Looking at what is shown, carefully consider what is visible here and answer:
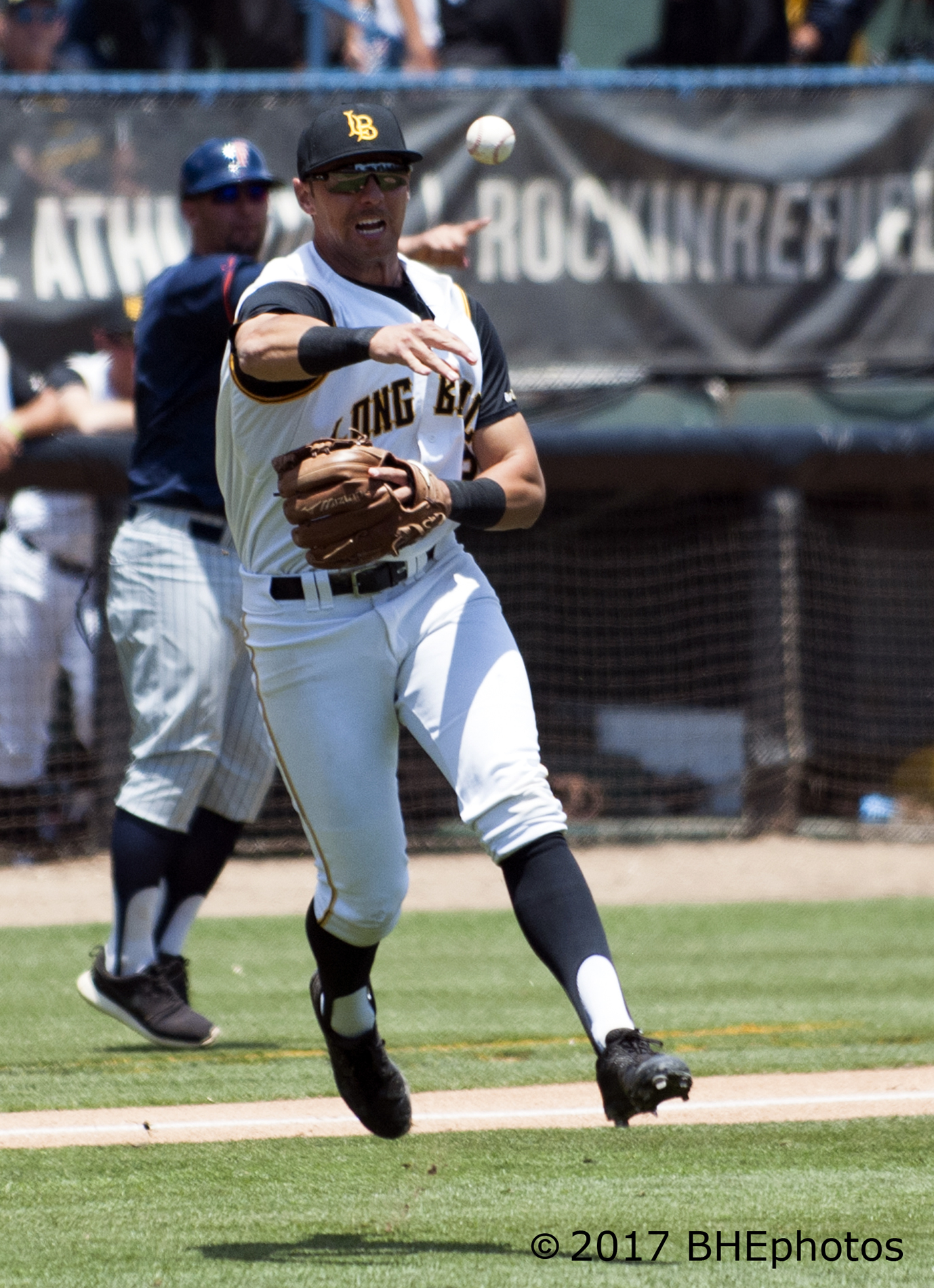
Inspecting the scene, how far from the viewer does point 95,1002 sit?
5000 millimetres

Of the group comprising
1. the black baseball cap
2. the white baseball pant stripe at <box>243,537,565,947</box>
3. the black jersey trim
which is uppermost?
the black baseball cap

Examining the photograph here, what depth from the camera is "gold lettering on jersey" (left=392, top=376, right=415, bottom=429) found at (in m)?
3.52

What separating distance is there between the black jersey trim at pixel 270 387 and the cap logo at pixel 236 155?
185 cm

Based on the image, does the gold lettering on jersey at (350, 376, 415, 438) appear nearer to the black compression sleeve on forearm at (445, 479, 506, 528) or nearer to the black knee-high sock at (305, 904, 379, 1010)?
the black compression sleeve on forearm at (445, 479, 506, 528)

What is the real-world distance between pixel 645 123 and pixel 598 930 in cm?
705

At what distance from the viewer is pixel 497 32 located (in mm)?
10312

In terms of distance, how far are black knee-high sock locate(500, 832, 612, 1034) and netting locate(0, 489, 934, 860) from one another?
611cm

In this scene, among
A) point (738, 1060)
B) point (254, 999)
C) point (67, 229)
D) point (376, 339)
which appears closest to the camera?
point (376, 339)

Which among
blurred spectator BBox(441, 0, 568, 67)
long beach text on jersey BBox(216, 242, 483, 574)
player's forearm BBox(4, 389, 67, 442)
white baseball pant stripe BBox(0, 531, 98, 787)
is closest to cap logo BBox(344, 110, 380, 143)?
long beach text on jersey BBox(216, 242, 483, 574)

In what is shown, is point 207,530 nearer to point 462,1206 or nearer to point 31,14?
point 462,1206

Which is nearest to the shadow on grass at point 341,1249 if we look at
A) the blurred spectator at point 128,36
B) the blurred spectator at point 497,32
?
the blurred spectator at point 497,32

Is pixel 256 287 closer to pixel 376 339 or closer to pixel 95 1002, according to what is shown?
pixel 376 339

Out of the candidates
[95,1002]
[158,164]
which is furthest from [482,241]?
[95,1002]

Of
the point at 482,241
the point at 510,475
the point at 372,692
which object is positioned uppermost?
the point at 510,475
